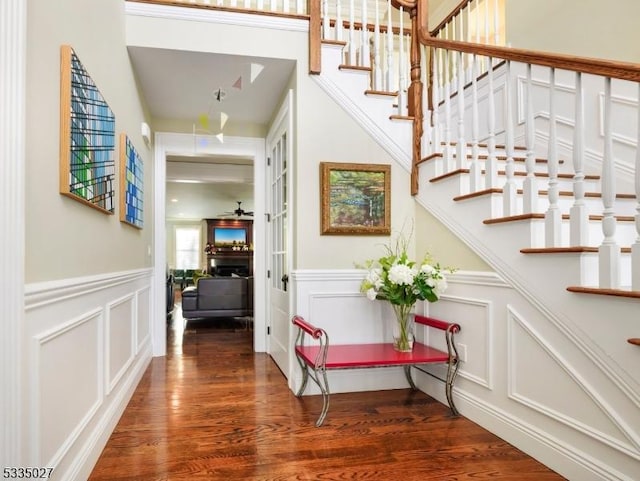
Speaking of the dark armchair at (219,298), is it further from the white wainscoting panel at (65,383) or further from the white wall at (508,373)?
the white wainscoting panel at (65,383)

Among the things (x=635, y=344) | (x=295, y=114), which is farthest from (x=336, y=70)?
(x=635, y=344)

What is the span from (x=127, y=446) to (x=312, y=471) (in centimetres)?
100

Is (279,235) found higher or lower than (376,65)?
lower

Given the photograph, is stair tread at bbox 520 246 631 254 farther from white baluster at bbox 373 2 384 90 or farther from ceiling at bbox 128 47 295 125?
ceiling at bbox 128 47 295 125

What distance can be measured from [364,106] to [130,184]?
1.79 meters

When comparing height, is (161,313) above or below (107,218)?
Result: below

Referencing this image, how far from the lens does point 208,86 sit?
11.9 feet

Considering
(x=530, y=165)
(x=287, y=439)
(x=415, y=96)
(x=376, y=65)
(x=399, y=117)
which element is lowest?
(x=287, y=439)

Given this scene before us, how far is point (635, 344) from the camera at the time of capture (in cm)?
164

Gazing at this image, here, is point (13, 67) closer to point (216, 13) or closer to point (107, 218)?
point (107, 218)

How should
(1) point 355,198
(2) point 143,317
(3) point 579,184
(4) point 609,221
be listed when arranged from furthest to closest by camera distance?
1. (2) point 143,317
2. (1) point 355,198
3. (3) point 579,184
4. (4) point 609,221

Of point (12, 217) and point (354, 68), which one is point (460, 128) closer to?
point (354, 68)

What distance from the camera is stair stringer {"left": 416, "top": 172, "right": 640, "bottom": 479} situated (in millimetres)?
1708

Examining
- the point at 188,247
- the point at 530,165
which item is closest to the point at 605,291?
the point at 530,165
